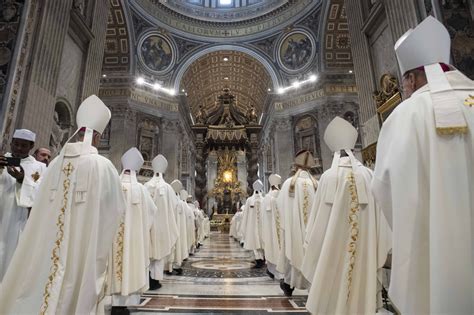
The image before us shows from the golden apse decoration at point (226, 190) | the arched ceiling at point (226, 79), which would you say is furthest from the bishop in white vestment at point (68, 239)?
the arched ceiling at point (226, 79)

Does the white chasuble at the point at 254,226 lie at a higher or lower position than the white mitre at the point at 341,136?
lower

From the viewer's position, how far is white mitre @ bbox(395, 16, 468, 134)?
1.03 m

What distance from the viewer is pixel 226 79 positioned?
2212 centimetres

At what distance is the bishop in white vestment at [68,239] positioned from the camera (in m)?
1.63

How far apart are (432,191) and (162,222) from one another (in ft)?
10.3

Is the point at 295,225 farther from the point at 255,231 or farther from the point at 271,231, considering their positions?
the point at 255,231

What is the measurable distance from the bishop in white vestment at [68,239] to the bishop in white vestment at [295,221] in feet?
6.28

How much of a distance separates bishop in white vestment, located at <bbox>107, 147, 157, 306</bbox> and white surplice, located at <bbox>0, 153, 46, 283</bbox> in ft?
2.58

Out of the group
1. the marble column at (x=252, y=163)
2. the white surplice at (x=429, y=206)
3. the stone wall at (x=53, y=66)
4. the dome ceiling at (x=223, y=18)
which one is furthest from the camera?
the marble column at (x=252, y=163)

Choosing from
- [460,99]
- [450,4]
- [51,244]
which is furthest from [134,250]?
[450,4]

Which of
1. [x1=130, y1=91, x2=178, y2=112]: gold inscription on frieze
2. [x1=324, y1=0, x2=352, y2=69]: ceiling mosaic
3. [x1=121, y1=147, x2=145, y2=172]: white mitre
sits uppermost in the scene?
[x1=324, y1=0, x2=352, y2=69]: ceiling mosaic

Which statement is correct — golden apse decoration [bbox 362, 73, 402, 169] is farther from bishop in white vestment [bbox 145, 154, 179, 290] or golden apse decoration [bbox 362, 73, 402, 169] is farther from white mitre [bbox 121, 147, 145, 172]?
white mitre [bbox 121, 147, 145, 172]

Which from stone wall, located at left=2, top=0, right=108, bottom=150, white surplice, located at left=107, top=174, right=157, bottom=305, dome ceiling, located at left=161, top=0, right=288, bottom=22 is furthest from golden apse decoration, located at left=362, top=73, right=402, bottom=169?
dome ceiling, located at left=161, top=0, right=288, bottom=22

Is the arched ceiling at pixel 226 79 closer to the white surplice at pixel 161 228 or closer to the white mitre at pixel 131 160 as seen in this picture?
the white surplice at pixel 161 228
